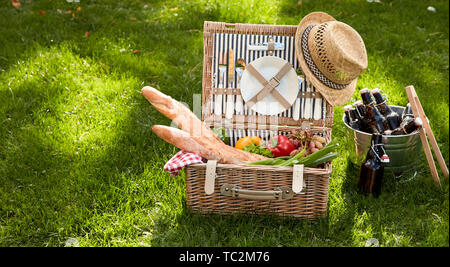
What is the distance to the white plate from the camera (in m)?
3.24

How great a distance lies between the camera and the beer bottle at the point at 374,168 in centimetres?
294

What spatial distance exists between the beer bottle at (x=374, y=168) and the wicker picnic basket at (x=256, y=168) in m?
0.35

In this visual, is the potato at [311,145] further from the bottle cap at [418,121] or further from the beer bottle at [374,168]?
the bottle cap at [418,121]

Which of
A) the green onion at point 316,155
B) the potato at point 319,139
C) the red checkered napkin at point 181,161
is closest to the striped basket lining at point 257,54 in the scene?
the potato at point 319,139

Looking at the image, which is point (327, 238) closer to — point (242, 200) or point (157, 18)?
point (242, 200)

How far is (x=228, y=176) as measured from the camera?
2658 mm

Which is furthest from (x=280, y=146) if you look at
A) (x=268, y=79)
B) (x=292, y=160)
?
(x=268, y=79)

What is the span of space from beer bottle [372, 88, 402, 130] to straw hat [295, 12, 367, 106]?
19 cm

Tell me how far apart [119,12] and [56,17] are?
0.74m

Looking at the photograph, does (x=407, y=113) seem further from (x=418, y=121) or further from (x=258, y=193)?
(x=258, y=193)

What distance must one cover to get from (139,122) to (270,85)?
121cm
